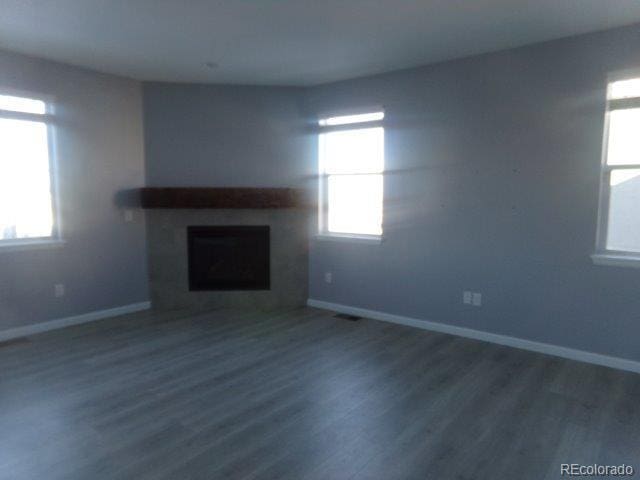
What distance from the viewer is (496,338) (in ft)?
12.1

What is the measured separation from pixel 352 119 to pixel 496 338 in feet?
8.74

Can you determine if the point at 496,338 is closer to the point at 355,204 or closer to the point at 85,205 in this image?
the point at 355,204

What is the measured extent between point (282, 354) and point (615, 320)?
8.56ft

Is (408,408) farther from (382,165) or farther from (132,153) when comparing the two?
(132,153)

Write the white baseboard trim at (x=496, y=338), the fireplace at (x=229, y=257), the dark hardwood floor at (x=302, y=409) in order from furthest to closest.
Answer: the fireplace at (x=229, y=257), the white baseboard trim at (x=496, y=338), the dark hardwood floor at (x=302, y=409)

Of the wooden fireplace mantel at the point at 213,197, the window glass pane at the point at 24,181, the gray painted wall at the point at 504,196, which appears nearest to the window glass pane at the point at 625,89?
the gray painted wall at the point at 504,196

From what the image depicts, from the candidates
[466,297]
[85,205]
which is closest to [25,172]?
[85,205]

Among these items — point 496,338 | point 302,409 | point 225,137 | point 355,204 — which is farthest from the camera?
point 225,137

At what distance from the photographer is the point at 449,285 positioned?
155 inches

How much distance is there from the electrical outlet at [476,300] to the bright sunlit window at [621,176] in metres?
1.01

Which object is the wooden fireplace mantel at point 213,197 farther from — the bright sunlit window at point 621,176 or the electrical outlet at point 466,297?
the bright sunlit window at point 621,176

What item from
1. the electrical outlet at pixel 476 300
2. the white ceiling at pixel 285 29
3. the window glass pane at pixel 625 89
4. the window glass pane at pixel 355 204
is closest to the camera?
the white ceiling at pixel 285 29

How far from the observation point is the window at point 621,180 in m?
3.04

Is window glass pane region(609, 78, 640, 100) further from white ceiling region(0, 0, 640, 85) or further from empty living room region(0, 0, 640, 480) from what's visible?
white ceiling region(0, 0, 640, 85)
